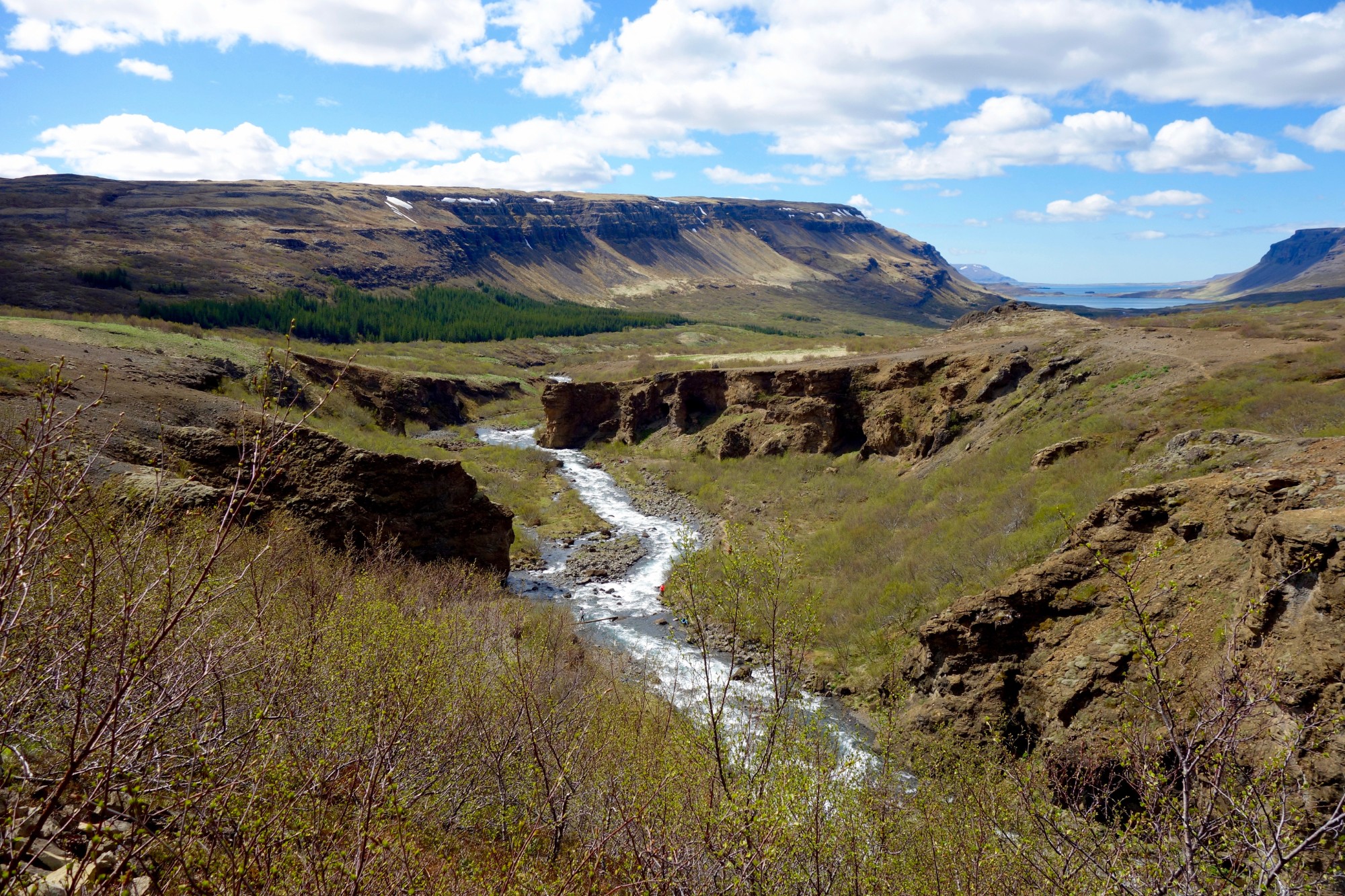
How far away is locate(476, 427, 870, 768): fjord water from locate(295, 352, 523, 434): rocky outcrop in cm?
1646

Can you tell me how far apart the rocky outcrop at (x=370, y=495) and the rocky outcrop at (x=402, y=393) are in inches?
794

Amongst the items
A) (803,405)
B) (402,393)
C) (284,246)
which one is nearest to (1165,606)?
(803,405)

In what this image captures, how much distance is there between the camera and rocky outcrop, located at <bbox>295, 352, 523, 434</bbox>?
42.0m

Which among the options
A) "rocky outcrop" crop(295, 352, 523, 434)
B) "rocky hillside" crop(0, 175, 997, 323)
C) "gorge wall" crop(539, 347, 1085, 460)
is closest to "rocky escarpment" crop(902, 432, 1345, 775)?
"gorge wall" crop(539, 347, 1085, 460)

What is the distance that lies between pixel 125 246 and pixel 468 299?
53478mm

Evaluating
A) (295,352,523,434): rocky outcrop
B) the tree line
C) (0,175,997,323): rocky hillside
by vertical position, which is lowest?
(295,352,523,434): rocky outcrop

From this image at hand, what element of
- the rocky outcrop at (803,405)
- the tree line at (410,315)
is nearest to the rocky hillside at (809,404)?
the rocky outcrop at (803,405)

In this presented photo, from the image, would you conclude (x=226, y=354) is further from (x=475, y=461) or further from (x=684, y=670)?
(x=684, y=670)

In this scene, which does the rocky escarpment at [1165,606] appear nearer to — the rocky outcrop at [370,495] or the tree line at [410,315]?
the rocky outcrop at [370,495]

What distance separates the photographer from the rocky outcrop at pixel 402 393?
138ft

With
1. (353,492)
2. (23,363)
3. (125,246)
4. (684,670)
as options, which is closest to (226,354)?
(23,363)

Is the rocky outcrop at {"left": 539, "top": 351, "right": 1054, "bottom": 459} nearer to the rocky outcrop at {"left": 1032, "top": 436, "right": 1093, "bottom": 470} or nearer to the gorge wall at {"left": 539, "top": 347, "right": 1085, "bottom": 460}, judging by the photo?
the gorge wall at {"left": 539, "top": 347, "right": 1085, "bottom": 460}

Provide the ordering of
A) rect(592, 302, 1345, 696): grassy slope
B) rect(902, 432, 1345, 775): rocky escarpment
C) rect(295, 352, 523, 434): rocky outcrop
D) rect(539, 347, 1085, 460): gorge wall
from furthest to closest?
rect(295, 352, 523, 434): rocky outcrop
rect(539, 347, 1085, 460): gorge wall
rect(592, 302, 1345, 696): grassy slope
rect(902, 432, 1345, 775): rocky escarpment

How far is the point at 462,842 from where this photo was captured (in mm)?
7133
